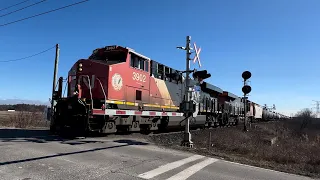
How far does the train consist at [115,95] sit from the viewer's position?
12.6 m

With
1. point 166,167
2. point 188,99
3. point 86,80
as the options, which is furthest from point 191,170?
point 86,80

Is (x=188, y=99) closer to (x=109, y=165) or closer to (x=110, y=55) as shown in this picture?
(x=110, y=55)

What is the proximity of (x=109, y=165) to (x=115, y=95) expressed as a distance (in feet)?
20.2

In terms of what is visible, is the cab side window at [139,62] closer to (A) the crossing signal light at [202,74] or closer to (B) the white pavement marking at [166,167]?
(A) the crossing signal light at [202,74]

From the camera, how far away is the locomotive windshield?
1412 cm

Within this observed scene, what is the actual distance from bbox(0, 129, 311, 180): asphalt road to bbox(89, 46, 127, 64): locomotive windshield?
516 centimetres

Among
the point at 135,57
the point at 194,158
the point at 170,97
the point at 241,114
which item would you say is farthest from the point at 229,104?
the point at 194,158

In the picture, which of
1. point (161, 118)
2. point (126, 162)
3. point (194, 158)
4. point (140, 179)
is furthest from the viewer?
point (161, 118)

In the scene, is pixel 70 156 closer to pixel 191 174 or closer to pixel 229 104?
pixel 191 174

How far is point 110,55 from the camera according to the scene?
14.4m

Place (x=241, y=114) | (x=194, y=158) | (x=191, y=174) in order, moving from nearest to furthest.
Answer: (x=191, y=174) → (x=194, y=158) → (x=241, y=114)

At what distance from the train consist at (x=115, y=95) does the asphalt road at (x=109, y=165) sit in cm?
254

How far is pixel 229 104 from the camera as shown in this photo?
109 feet

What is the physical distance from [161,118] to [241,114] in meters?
25.3
